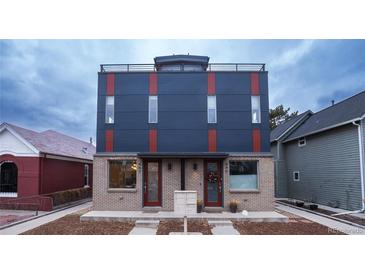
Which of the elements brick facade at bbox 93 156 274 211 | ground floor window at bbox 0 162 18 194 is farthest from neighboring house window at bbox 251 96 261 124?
ground floor window at bbox 0 162 18 194

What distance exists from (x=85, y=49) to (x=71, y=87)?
18.8 m

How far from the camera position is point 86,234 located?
7.83 m

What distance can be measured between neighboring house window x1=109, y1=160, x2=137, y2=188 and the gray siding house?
412 inches

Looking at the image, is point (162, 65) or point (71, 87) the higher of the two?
point (71, 87)

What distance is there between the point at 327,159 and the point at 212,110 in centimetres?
724

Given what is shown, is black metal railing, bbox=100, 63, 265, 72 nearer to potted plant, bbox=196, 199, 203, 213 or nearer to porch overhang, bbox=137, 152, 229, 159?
porch overhang, bbox=137, 152, 229, 159

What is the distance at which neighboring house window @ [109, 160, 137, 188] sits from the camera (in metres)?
11.6

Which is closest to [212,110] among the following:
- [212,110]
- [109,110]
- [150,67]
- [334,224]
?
[212,110]

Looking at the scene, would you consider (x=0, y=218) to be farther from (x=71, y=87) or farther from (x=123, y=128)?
(x=71, y=87)

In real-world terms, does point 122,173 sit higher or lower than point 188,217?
higher

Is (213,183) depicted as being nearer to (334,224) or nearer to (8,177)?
(334,224)

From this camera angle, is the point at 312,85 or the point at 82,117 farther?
the point at 82,117

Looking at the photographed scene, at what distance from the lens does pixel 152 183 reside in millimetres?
11570
